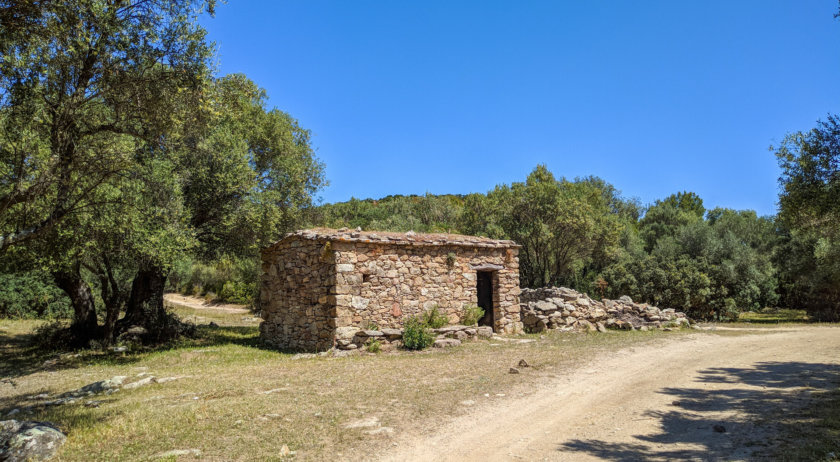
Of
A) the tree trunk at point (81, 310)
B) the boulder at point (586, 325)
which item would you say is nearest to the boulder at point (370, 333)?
the boulder at point (586, 325)

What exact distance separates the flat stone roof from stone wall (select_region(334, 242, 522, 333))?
0.18 meters

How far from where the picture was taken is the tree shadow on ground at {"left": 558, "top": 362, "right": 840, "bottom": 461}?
5.17 m

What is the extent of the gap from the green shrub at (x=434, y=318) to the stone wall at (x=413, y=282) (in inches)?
7.6

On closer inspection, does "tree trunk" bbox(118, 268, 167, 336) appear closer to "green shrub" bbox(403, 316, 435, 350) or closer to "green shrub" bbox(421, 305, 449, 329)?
"green shrub" bbox(403, 316, 435, 350)

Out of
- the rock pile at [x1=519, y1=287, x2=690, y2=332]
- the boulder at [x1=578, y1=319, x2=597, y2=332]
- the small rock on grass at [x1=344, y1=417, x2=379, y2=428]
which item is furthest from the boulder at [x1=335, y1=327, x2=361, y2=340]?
the boulder at [x1=578, y1=319, x2=597, y2=332]

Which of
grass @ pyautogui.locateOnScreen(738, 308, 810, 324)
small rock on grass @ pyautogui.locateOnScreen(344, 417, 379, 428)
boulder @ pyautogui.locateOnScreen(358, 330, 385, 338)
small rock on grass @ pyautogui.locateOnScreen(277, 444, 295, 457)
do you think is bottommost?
small rock on grass @ pyautogui.locateOnScreen(277, 444, 295, 457)

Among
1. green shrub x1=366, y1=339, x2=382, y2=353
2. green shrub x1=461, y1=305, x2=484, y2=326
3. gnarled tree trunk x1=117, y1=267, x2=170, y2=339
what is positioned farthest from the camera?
gnarled tree trunk x1=117, y1=267, x2=170, y2=339

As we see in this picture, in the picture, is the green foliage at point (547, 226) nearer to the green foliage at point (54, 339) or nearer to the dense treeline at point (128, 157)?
the dense treeline at point (128, 157)

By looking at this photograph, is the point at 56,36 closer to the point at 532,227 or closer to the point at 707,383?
the point at 707,383

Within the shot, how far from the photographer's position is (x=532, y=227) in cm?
2358

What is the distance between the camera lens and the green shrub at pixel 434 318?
13.6 m

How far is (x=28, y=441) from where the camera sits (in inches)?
212

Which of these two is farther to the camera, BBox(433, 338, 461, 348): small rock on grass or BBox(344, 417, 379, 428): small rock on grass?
BBox(433, 338, 461, 348): small rock on grass

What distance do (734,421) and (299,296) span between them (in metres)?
10.8
